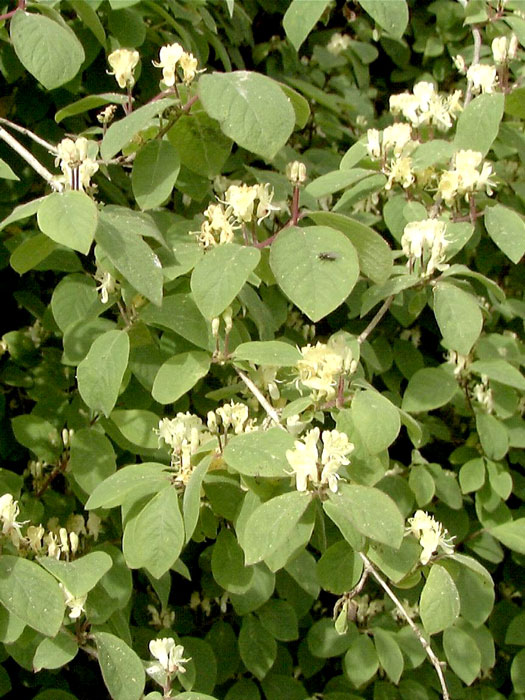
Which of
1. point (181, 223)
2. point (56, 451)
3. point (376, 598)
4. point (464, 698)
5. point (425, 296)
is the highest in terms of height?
point (181, 223)

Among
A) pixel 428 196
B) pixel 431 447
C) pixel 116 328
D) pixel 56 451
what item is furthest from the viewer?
pixel 431 447

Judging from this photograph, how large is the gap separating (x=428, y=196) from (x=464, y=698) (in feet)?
3.12

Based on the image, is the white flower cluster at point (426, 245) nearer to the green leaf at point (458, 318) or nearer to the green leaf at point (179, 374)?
the green leaf at point (458, 318)

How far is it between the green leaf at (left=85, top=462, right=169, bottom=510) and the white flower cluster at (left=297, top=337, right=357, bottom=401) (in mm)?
198

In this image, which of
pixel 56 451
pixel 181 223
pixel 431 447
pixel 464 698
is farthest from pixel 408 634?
pixel 181 223

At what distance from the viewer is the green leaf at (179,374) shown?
109 cm

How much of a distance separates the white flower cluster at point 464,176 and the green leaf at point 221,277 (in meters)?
0.42

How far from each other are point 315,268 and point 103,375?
0.30 meters

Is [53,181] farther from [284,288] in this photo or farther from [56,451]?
[56,451]

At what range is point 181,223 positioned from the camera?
1.26m

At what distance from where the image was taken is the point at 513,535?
1391 mm

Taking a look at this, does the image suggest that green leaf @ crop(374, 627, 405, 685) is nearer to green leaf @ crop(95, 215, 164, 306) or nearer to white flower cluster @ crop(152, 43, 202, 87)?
green leaf @ crop(95, 215, 164, 306)

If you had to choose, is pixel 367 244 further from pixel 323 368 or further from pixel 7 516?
pixel 7 516

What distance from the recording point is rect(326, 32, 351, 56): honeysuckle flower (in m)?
2.16
